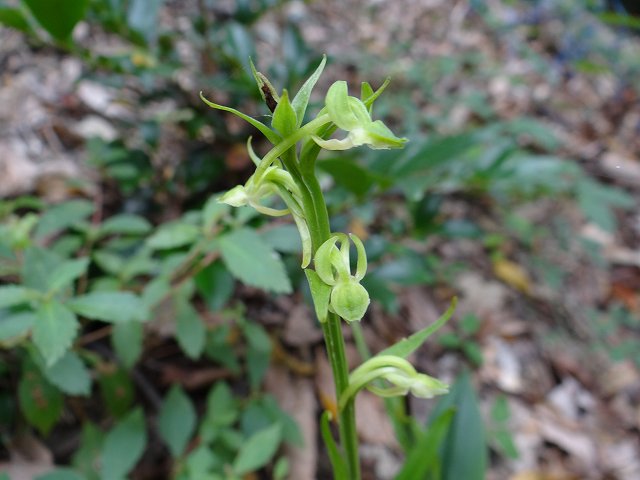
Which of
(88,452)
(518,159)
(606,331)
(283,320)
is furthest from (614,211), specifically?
(88,452)

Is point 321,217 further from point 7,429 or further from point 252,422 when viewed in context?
point 7,429

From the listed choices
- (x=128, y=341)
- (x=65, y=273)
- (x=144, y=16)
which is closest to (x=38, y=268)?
(x=65, y=273)

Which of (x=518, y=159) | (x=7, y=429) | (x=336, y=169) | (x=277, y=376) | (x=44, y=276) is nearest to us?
(x=44, y=276)

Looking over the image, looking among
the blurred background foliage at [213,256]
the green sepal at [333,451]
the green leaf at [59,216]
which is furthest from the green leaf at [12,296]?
the green sepal at [333,451]

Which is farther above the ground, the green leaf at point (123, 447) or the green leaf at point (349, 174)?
the green leaf at point (349, 174)

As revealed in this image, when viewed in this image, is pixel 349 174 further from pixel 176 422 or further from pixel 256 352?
pixel 176 422

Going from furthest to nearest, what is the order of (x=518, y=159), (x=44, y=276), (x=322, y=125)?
(x=518, y=159)
(x=44, y=276)
(x=322, y=125)

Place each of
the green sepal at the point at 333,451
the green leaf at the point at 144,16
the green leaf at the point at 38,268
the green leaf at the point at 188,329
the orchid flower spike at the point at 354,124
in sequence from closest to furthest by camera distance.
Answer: the orchid flower spike at the point at 354,124 → the green sepal at the point at 333,451 → the green leaf at the point at 38,268 → the green leaf at the point at 188,329 → the green leaf at the point at 144,16

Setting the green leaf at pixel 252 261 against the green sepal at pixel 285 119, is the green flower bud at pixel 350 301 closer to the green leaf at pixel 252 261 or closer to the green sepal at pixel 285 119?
the green sepal at pixel 285 119
